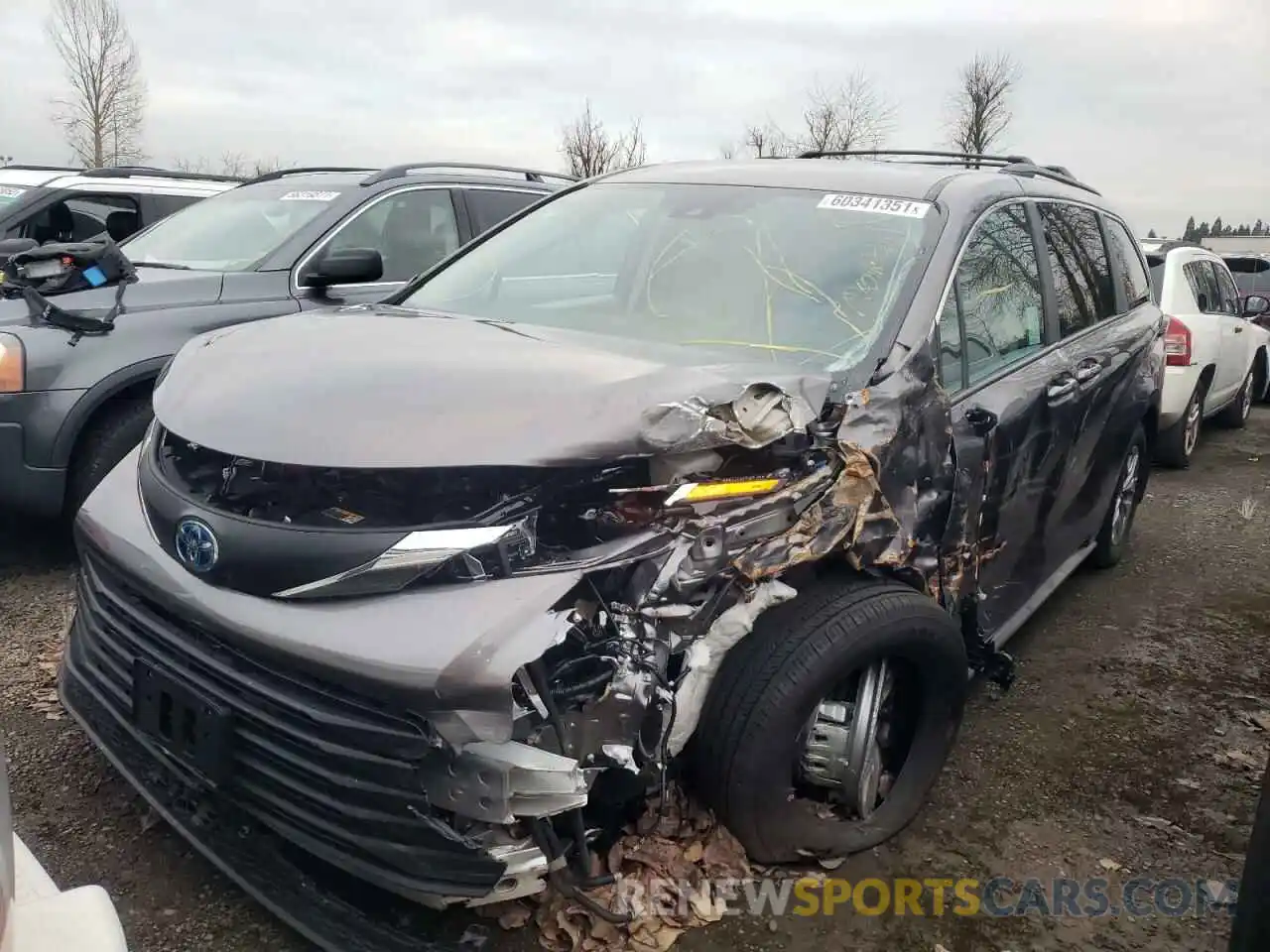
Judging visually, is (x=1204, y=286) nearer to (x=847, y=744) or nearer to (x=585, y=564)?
Result: (x=847, y=744)

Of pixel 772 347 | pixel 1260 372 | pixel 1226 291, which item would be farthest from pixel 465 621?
pixel 1260 372

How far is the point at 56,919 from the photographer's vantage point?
1.36 m

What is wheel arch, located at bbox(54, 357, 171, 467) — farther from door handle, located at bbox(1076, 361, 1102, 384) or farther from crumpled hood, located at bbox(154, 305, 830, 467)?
door handle, located at bbox(1076, 361, 1102, 384)

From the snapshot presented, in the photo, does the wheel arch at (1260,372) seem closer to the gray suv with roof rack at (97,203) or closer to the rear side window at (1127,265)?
the rear side window at (1127,265)

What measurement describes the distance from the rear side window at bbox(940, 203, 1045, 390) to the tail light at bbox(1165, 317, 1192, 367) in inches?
178

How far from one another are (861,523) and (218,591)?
1.48m

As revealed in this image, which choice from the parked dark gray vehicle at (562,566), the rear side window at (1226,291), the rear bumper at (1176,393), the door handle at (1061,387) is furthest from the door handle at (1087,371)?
the rear side window at (1226,291)

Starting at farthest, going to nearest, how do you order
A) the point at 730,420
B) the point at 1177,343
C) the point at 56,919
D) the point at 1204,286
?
the point at 1204,286 → the point at 1177,343 → the point at 730,420 → the point at 56,919

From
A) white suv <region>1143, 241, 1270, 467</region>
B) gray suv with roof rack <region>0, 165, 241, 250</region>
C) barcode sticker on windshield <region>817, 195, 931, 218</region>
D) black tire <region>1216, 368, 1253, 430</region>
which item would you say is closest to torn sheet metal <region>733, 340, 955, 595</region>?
barcode sticker on windshield <region>817, 195, 931, 218</region>

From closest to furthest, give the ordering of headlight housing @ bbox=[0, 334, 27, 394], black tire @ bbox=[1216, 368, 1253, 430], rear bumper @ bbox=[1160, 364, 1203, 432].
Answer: headlight housing @ bbox=[0, 334, 27, 394] < rear bumper @ bbox=[1160, 364, 1203, 432] < black tire @ bbox=[1216, 368, 1253, 430]

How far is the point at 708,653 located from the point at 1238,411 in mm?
9351

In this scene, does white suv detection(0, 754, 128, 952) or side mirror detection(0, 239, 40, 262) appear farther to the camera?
side mirror detection(0, 239, 40, 262)

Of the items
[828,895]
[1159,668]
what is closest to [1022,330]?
[1159,668]

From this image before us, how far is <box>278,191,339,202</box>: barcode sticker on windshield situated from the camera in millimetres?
5238
